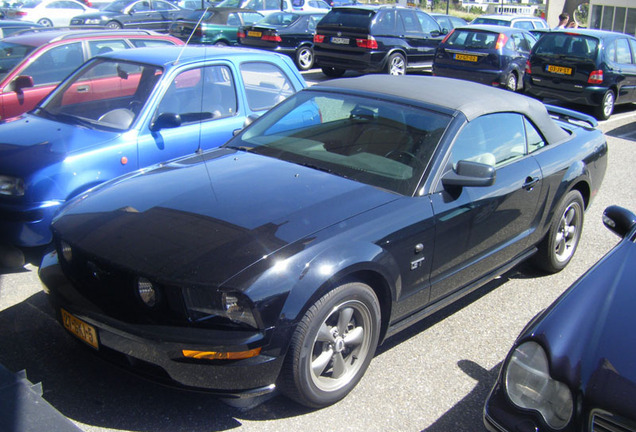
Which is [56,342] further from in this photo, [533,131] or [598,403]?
[533,131]

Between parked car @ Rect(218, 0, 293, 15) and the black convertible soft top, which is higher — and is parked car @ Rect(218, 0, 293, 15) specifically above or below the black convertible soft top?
above

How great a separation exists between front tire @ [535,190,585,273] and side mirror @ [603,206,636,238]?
1450mm

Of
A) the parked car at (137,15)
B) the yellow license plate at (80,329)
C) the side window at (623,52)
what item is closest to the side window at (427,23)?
the side window at (623,52)

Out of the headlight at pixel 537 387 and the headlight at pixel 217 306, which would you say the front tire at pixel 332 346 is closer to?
the headlight at pixel 217 306

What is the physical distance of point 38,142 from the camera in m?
4.96

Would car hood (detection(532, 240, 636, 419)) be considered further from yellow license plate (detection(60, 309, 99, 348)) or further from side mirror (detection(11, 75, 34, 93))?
side mirror (detection(11, 75, 34, 93))

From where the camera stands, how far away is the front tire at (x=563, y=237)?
4.90 metres

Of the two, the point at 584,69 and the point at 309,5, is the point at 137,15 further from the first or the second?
the point at 584,69

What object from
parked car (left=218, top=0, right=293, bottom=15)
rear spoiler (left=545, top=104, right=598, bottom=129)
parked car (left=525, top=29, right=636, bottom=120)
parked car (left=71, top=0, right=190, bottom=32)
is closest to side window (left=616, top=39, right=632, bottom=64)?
parked car (left=525, top=29, right=636, bottom=120)

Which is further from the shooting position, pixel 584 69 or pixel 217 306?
pixel 584 69

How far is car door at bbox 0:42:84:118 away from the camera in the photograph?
6.86 m

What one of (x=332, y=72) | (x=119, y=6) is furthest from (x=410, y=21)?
(x=119, y=6)

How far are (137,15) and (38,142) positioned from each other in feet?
56.1

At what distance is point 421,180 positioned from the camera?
12.2ft
